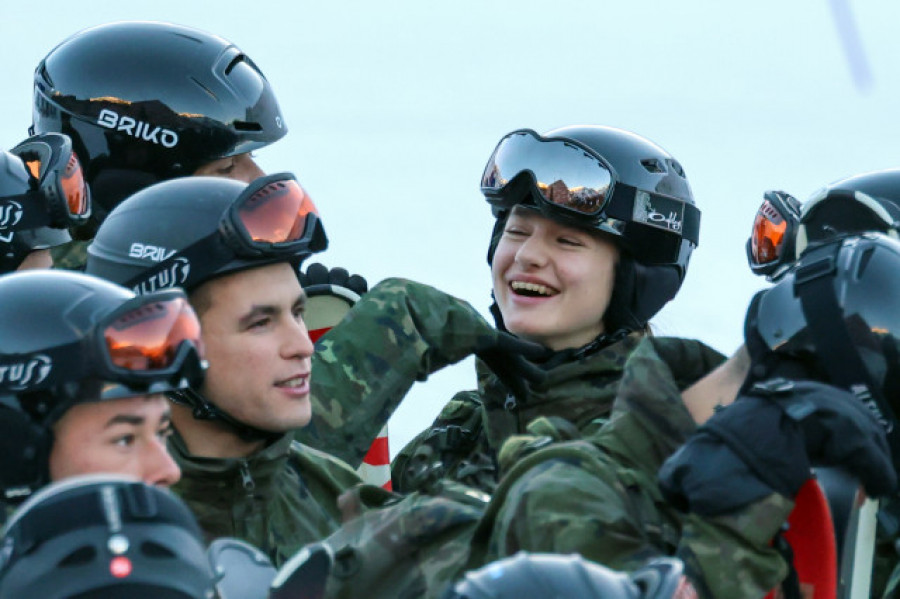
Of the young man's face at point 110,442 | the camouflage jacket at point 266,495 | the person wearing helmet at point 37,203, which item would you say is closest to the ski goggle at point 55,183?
the person wearing helmet at point 37,203

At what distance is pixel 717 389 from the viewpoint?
435 cm

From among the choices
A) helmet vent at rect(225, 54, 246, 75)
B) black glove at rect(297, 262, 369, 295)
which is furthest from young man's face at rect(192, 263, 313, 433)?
helmet vent at rect(225, 54, 246, 75)

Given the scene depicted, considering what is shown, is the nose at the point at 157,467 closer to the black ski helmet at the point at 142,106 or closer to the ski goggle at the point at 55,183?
the ski goggle at the point at 55,183

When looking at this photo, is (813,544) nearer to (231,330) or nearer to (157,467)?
(157,467)

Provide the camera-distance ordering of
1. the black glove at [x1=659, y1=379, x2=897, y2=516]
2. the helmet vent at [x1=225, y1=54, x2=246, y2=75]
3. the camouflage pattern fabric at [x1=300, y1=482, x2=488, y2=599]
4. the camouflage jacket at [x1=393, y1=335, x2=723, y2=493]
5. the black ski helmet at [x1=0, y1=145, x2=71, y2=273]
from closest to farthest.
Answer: the black glove at [x1=659, y1=379, x2=897, y2=516] < the camouflage pattern fabric at [x1=300, y1=482, x2=488, y2=599] < the black ski helmet at [x1=0, y1=145, x2=71, y2=273] < the camouflage jacket at [x1=393, y1=335, x2=723, y2=493] < the helmet vent at [x1=225, y1=54, x2=246, y2=75]

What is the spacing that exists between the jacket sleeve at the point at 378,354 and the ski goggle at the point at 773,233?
92.8 inches

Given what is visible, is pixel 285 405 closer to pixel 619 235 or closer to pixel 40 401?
pixel 40 401

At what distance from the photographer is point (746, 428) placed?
3.70m

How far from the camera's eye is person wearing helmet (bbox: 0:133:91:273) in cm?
587

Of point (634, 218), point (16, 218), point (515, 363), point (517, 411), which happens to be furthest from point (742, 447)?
point (16, 218)

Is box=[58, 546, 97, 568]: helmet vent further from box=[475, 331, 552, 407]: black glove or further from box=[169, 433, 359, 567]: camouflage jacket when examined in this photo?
box=[475, 331, 552, 407]: black glove

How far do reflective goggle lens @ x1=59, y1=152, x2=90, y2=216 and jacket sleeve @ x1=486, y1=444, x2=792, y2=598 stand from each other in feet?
7.94

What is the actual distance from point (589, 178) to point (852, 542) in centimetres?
245

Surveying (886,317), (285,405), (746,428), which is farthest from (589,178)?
(746,428)
